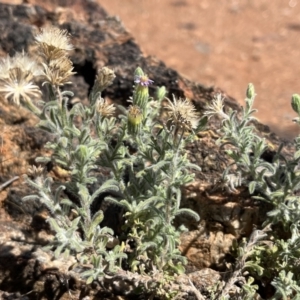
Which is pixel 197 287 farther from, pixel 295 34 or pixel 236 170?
pixel 295 34

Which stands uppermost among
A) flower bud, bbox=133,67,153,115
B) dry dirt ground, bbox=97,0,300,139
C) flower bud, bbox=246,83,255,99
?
dry dirt ground, bbox=97,0,300,139

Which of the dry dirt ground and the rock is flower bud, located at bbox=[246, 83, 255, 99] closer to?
the rock

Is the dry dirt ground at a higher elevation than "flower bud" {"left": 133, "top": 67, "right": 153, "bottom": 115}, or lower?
higher

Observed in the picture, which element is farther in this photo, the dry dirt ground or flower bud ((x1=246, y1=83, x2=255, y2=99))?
the dry dirt ground

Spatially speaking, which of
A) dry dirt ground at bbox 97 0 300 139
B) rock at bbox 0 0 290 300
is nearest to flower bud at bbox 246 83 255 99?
rock at bbox 0 0 290 300

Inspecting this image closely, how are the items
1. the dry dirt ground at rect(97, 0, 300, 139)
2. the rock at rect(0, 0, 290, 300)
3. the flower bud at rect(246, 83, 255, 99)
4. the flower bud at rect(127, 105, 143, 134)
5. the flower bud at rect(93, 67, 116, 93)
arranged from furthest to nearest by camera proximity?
the dry dirt ground at rect(97, 0, 300, 139)
the rock at rect(0, 0, 290, 300)
the flower bud at rect(246, 83, 255, 99)
the flower bud at rect(93, 67, 116, 93)
the flower bud at rect(127, 105, 143, 134)

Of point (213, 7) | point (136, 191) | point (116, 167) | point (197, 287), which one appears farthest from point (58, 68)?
point (213, 7)

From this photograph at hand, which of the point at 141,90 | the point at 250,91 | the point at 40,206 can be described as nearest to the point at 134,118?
the point at 141,90

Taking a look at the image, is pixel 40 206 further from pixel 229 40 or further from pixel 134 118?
pixel 229 40
